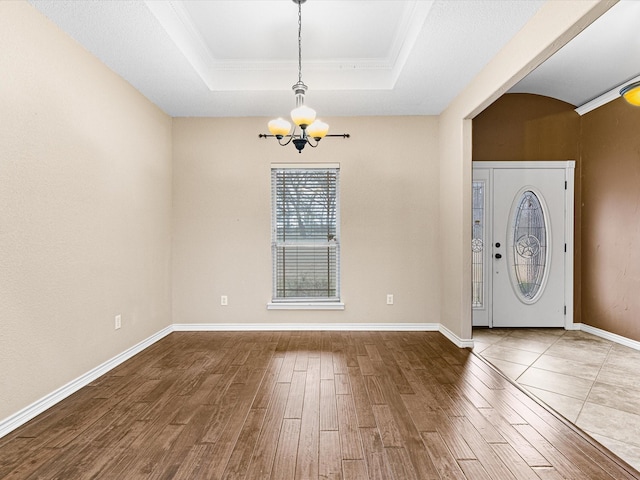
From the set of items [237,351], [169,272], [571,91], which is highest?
[571,91]

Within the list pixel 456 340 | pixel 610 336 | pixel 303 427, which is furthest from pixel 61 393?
pixel 610 336

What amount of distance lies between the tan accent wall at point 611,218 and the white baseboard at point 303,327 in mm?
1999

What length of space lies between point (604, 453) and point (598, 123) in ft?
13.2

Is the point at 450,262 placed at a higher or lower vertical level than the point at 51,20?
lower

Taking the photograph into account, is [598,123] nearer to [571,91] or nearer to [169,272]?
[571,91]

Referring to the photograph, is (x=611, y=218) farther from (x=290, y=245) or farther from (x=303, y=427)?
(x=303, y=427)

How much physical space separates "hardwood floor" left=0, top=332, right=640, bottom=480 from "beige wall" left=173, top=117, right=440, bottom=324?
126cm

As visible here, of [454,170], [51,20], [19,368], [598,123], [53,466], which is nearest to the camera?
[53,466]

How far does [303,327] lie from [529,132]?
3.92 meters

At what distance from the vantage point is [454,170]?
4059 millimetres

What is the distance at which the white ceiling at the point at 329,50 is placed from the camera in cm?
263

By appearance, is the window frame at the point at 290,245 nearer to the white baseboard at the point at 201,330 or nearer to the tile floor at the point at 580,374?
the white baseboard at the point at 201,330

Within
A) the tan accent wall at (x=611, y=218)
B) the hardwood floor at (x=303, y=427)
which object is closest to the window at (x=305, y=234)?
the hardwood floor at (x=303, y=427)

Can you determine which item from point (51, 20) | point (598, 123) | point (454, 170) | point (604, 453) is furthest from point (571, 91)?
point (51, 20)
